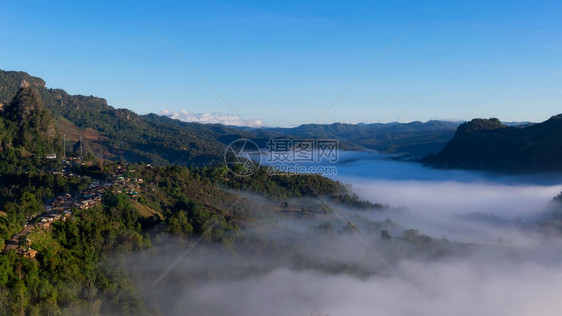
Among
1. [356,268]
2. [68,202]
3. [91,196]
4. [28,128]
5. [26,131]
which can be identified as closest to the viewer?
[68,202]

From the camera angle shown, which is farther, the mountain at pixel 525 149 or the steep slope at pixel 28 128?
the mountain at pixel 525 149

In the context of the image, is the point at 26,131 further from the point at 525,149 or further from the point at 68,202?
the point at 525,149

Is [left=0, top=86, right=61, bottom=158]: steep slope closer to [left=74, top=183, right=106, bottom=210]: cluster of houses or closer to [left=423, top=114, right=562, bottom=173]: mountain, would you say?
[left=74, top=183, right=106, bottom=210]: cluster of houses

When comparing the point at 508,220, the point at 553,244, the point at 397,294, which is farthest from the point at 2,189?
the point at 508,220

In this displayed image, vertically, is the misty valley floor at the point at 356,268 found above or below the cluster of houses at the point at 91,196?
below

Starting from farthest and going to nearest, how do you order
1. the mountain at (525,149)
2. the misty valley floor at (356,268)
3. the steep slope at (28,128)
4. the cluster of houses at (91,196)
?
1. the mountain at (525,149)
2. the steep slope at (28,128)
3. the cluster of houses at (91,196)
4. the misty valley floor at (356,268)

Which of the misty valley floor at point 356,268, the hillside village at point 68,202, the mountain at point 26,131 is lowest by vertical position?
the misty valley floor at point 356,268

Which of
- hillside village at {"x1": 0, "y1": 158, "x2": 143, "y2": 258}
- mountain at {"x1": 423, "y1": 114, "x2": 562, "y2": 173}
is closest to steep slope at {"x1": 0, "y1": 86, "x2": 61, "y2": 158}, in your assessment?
hillside village at {"x1": 0, "y1": 158, "x2": 143, "y2": 258}

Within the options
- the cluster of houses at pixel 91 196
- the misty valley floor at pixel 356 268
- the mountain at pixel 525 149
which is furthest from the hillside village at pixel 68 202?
the mountain at pixel 525 149

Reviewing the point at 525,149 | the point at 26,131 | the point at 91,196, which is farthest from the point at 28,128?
the point at 525,149

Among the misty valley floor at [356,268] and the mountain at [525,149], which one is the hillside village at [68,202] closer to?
the misty valley floor at [356,268]

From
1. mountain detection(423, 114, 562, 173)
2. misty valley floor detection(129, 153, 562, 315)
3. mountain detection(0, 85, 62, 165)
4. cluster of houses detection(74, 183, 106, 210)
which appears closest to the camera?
misty valley floor detection(129, 153, 562, 315)

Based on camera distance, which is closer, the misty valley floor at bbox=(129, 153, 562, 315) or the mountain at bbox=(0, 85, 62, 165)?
the misty valley floor at bbox=(129, 153, 562, 315)
